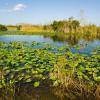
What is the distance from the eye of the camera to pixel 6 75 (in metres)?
6.98

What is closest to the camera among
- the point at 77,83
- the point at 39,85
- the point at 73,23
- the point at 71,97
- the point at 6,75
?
the point at 71,97

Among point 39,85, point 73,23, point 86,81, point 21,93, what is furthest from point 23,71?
point 73,23

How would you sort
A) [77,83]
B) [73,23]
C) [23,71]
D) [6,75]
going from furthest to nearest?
[73,23]
[23,71]
[6,75]
[77,83]

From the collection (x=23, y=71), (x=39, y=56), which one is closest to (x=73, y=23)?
(x=39, y=56)

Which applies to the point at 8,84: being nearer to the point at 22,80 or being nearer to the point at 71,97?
the point at 22,80

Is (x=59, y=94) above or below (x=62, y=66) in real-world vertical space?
below

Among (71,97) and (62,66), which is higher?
(62,66)

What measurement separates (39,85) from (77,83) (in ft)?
3.80

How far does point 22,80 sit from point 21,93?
39.2 inches

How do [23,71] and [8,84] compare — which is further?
[23,71]

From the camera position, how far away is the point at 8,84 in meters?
5.82

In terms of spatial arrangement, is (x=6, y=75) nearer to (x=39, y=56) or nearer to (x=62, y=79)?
(x=62, y=79)

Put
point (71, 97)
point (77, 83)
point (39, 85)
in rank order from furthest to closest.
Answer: point (39, 85)
point (77, 83)
point (71, 97)

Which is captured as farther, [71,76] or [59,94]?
[71,76]
